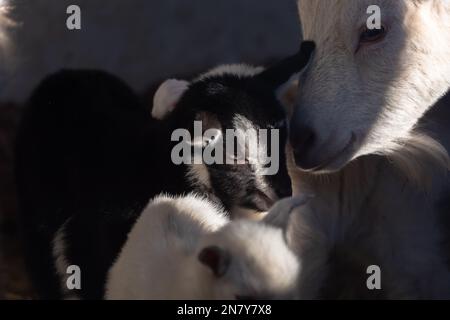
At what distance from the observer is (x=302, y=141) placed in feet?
6.63

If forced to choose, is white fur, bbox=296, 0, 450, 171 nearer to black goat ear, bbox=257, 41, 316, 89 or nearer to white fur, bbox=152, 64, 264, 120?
black goat ear, bbox=257, 41, 316, 89

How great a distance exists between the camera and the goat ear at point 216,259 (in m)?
1.65

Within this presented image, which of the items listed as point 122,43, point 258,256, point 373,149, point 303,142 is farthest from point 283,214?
point 122,43

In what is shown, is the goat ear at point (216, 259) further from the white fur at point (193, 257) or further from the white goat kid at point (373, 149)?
the white goat kid at point (373, 149)

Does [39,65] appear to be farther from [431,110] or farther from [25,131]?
[431,110]

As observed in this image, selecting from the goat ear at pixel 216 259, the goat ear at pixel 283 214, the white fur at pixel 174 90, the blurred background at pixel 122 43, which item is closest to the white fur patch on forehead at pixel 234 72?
the white fur at pixel 174 90

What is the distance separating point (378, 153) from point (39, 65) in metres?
1.26

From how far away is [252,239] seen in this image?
1.67 metres

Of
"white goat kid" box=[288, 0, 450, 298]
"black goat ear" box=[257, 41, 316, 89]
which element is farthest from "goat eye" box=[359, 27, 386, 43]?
"black goat ear" box=[257, 41, 316, 89]

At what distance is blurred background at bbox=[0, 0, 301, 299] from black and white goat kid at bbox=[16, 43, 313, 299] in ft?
1.25

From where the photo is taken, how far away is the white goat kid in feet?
6.73

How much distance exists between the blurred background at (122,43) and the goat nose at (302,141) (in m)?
0.90
